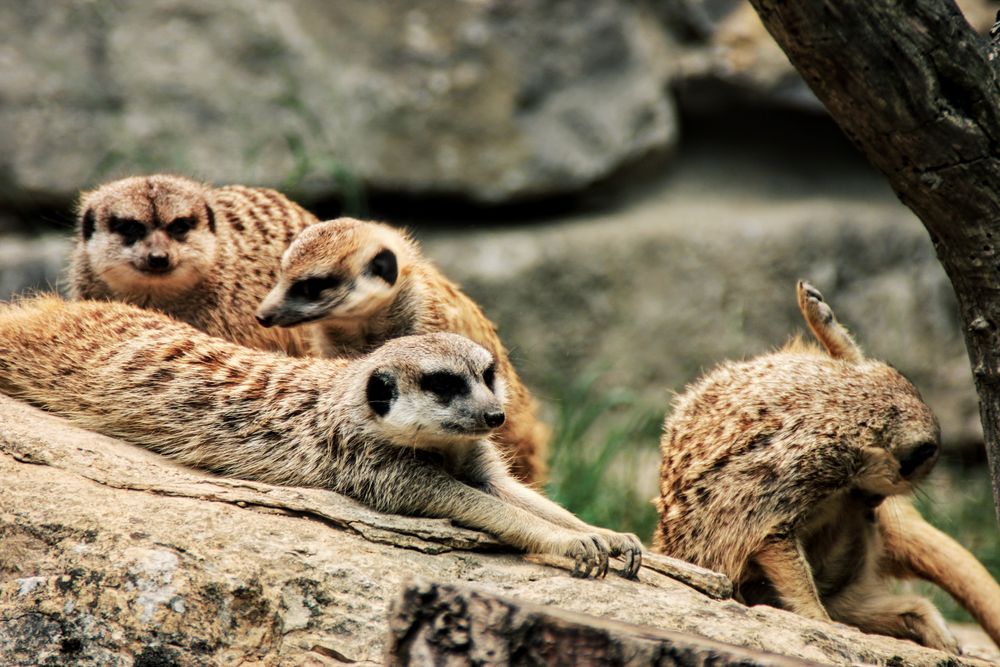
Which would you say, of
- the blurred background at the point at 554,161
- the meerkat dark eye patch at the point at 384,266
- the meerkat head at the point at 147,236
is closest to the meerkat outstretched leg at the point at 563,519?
the meerkat dark eye patch at the point at 384,266

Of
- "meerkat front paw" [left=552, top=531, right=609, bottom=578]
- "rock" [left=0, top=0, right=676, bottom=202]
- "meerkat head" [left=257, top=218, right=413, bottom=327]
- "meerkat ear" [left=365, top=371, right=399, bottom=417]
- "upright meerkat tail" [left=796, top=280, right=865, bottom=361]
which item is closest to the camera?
"meerkat front paw" [left=552, top=531, right=609, bottom=578]

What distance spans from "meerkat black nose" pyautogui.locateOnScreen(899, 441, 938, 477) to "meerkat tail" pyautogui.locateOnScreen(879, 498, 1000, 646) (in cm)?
45

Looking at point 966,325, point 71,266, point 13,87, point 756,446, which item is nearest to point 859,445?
point 756,446

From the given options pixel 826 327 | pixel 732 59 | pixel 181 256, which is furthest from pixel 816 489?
pixel 732 59

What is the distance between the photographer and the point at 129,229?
4273 mm

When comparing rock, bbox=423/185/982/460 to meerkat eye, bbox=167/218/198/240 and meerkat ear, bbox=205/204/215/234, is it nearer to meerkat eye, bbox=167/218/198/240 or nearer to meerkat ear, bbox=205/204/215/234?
meerkat ear, bbox=205/204/215/234

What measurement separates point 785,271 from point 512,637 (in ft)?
15.8

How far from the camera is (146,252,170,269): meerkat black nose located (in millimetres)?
4125

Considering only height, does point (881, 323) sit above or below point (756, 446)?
above

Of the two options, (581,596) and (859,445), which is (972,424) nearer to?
(859,445)

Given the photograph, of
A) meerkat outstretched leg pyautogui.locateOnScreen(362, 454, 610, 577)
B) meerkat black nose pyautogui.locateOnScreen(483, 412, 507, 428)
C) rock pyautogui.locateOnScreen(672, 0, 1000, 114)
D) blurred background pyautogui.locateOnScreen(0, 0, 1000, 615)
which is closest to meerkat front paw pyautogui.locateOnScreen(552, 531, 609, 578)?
meerkat outstretched leg pyautogui.locateOnScreen(362, 454, 610, 577)

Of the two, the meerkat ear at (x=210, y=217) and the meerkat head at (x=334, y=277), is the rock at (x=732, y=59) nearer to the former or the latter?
the meerkat head at (x=334, y=277)

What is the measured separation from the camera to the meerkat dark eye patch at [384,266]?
4.17 metres

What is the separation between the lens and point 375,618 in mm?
2680
